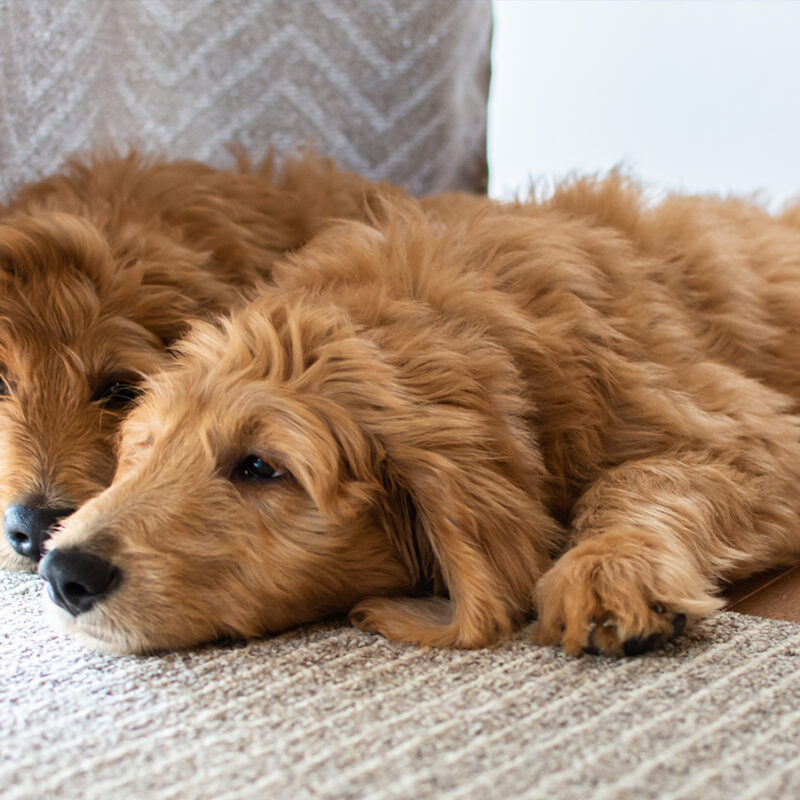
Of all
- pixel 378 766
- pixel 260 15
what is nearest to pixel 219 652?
pixel 378 766

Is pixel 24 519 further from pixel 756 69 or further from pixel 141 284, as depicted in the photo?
pixel 756 69

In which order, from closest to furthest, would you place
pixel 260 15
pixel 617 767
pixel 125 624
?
pixel 617 767 → pixel 125 624 → pixel 260 15

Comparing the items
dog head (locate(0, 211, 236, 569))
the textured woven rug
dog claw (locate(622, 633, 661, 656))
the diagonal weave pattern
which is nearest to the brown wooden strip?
the textured woven rug

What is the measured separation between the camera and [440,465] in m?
1.64

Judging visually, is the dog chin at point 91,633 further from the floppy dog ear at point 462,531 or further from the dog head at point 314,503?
the floppy dog ear at point 462,531

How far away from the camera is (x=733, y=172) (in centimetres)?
397

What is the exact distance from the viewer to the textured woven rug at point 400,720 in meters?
1.13

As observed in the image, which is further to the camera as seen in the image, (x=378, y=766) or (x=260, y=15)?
(x=260, y=15)

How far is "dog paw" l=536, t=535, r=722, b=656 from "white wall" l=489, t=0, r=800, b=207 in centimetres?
223

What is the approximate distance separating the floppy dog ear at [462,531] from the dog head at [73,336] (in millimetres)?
742

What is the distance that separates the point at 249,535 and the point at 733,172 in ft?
10.1

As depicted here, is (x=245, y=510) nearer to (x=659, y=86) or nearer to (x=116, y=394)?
(x=116, y=394)

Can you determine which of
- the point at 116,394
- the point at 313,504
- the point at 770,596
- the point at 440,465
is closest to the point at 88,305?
the point at 116,394

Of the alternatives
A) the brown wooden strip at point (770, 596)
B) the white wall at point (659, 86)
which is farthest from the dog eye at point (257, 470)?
the white wall at point (659, 86)
